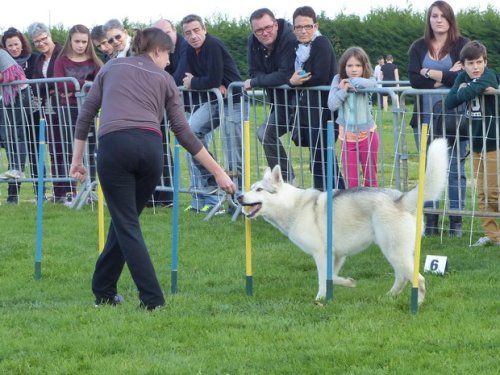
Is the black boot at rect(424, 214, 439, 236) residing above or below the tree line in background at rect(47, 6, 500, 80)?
below

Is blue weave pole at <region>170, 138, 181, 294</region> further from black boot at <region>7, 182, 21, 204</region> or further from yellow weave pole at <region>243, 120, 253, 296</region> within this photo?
black boot at <region>7, 182, 21, 204</region>

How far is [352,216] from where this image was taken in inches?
326

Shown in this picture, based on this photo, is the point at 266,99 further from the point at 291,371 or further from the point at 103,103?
the point at 291,371

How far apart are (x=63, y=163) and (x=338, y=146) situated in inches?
151

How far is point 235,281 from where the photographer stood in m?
9.02

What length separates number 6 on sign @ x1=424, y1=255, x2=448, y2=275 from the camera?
889 cm

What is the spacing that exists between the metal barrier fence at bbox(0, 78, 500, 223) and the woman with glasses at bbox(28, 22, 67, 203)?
→ 1 centimetres

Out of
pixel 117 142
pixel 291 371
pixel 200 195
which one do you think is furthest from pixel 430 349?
pixel 200 195

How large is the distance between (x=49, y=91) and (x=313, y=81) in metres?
4.01

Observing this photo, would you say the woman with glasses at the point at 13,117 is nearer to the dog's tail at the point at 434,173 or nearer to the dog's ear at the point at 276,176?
the dog's ear at the point at 276,176

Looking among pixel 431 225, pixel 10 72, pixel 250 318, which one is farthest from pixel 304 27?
pixel 250 318

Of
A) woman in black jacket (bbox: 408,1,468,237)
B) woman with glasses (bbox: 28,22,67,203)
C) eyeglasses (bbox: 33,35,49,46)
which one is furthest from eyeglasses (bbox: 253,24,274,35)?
eyeglasses (bbox: 33,35,49,46)

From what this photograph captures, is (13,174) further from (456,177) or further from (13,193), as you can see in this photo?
(456,177)

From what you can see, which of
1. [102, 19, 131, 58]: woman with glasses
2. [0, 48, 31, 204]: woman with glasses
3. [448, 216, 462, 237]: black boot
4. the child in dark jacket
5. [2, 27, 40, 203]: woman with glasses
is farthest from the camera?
[2, 27, 40, 203]: woman with glasses
